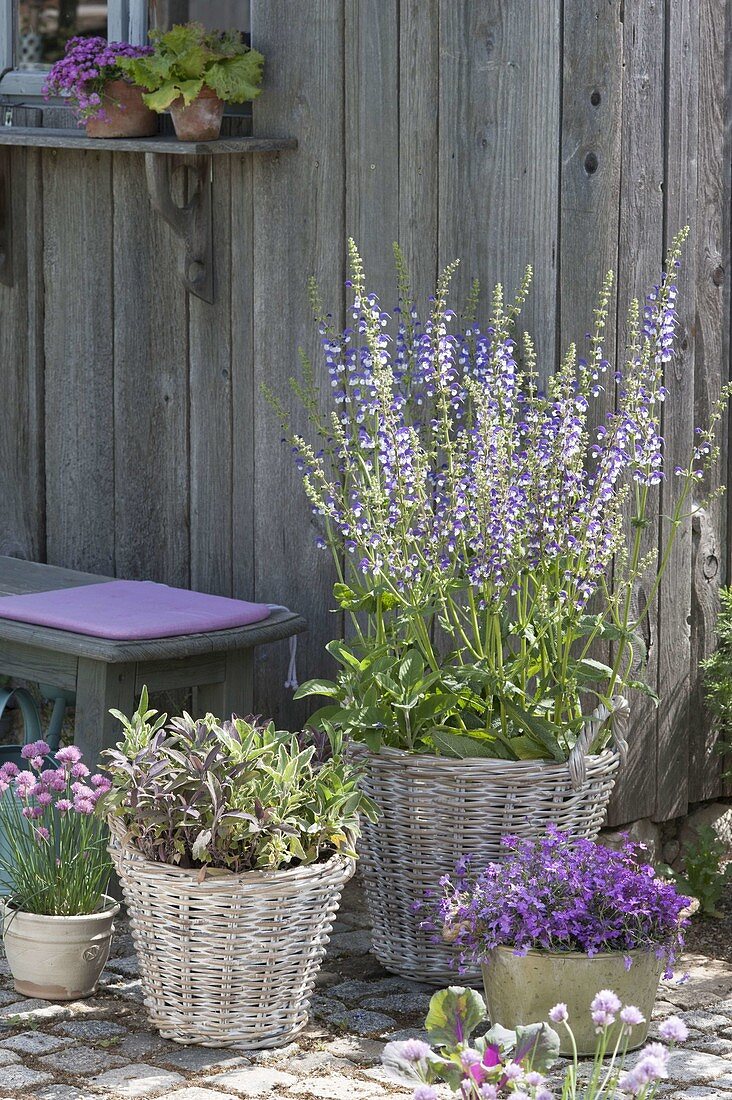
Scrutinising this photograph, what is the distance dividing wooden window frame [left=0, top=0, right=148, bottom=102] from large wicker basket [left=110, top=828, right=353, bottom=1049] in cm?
256

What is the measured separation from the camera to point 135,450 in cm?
492

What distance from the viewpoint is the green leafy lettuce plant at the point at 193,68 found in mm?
4238

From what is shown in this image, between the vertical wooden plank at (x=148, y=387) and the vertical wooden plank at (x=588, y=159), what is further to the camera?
the vertical wooden plank at (x=148, y=387)

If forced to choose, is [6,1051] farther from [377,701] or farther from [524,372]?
[524,372]

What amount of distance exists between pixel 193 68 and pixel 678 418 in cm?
152

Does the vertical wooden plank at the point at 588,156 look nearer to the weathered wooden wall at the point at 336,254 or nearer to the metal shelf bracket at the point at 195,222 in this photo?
the weathered wooden wall at the point at 336,254

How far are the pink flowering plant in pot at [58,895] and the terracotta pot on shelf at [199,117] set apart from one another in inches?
67.8

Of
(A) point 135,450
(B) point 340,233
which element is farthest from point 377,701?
(A) point 135,450

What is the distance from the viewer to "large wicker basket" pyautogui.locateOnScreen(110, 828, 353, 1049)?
10.4 ft

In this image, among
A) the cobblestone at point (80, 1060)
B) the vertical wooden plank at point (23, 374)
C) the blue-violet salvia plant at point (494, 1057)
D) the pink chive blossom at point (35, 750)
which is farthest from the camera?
the vertical wooden plank at point (23, 374)

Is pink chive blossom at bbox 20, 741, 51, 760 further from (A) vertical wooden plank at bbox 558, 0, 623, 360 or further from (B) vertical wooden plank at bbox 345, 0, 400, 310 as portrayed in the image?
(A) vertical wooden plank at bbox 558, 0, 623, 360

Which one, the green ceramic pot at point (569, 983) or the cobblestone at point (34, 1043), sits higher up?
the green ceramic pot at point (569, 983)

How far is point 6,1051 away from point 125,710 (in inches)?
37.7

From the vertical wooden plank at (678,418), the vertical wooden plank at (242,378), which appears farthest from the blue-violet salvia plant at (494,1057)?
the vertical wooden plank at (242,378)
